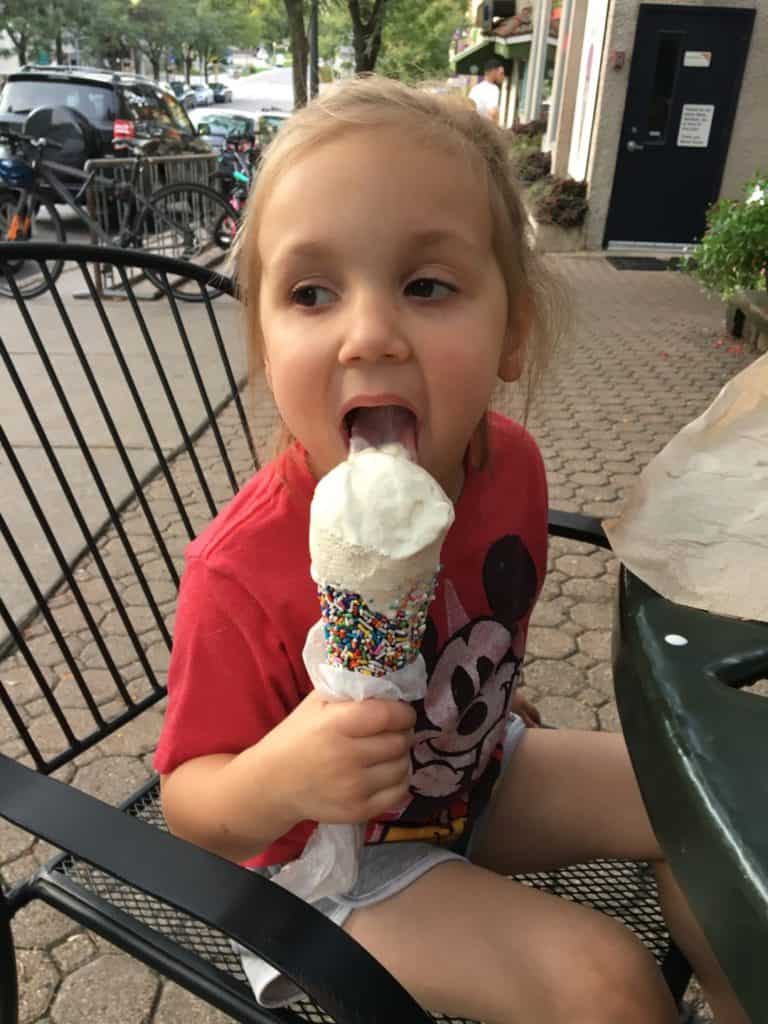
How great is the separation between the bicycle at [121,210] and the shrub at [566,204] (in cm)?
405

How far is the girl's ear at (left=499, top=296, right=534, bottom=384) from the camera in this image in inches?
50.1

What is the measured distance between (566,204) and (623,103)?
1238 mm

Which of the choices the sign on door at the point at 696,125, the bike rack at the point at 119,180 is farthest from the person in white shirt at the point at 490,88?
the bike rack at the point at 119,180

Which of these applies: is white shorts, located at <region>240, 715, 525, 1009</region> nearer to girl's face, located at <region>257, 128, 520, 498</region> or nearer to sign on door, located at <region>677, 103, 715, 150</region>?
girl's face, located at <region>257, 128, 520, 498</region>

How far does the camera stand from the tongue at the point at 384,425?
40.0 inches

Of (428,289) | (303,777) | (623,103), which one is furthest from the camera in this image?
(623,103)

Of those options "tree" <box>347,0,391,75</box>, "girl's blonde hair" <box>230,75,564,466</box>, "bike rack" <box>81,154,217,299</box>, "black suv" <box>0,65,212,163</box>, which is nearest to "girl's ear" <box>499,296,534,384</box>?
"girl's blonde hair" <box>230,75,564,466</box>

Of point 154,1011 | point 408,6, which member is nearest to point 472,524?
point 154,1011

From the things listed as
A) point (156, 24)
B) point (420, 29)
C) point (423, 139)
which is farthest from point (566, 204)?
point (156, 24)

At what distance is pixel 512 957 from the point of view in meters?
1.03

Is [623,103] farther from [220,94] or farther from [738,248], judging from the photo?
[220,94]

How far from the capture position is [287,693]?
1117mm

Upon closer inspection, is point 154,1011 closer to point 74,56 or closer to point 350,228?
point 350,228

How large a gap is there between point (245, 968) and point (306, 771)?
36cm
